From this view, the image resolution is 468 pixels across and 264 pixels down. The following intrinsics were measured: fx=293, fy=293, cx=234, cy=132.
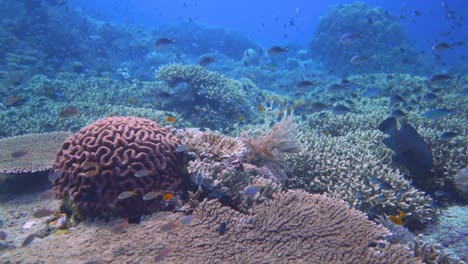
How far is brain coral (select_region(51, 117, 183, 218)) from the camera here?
158 inches

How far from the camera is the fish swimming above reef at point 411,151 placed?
19.2 ft

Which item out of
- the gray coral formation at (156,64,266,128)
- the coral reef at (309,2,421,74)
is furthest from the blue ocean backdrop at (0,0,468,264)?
the coral reef at (309,2,421,74)

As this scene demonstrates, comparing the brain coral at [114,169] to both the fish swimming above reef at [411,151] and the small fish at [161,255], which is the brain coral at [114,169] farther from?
the fish swimming above reef at [411,151]

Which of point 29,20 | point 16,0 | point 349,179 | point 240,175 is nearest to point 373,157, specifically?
point 349,179

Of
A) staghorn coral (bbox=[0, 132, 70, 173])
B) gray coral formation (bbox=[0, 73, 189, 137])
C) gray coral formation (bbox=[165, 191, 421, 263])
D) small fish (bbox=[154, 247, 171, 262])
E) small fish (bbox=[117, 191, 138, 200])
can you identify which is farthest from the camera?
gray coral formation (bbox=[0, 73, 189, 137])

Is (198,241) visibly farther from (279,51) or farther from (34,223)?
(279,51)

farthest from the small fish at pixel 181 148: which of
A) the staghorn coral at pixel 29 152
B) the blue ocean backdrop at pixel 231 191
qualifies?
the staghorn coral at pixel 29 152

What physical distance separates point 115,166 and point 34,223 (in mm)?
1688

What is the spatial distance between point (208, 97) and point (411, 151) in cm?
738

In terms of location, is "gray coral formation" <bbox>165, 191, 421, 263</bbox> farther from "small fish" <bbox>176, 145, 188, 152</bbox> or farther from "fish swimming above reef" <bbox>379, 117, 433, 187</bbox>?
"fish swimming above reef" <bbox>379, 117, 433, 187</bbox>

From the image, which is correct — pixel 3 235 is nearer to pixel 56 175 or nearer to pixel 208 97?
pixel 56 175

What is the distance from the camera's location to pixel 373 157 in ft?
20.0

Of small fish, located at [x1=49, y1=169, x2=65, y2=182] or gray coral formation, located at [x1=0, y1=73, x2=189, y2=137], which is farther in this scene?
gray coral formation, located at [x1=0, y1=73, x2=189, y2=137]

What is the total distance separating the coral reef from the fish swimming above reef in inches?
739
